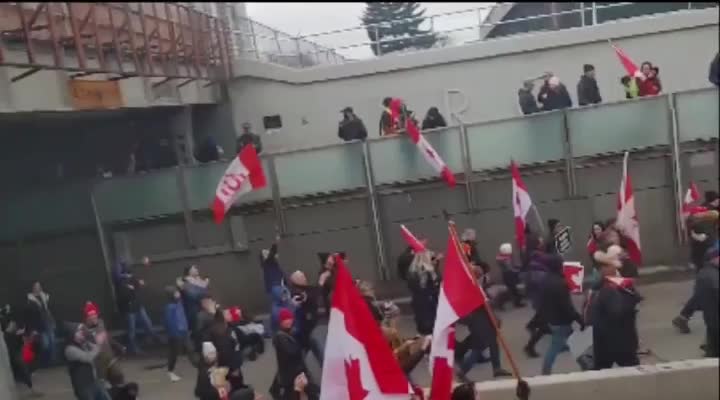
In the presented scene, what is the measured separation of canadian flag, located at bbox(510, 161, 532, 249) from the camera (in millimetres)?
5849

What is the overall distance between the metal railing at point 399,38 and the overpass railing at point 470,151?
77cm

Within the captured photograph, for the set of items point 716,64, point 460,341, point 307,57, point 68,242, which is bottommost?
point 460,341

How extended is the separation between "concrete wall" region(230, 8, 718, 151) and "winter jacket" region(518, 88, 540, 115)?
91 mm

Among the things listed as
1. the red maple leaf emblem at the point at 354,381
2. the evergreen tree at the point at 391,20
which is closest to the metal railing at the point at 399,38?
the evergreen tree at the point at 391,20

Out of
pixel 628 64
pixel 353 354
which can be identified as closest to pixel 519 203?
pixel 628 64

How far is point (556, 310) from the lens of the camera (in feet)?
15.9

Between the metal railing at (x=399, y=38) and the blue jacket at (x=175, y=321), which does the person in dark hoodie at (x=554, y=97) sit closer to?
the metal railing at (x=399, y=38)

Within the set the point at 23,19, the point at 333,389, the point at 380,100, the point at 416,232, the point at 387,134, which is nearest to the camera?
the point at 23,19

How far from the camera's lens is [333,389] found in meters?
3.53

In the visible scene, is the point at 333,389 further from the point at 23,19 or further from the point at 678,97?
the point at 678,97

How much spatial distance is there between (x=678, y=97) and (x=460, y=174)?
168cm

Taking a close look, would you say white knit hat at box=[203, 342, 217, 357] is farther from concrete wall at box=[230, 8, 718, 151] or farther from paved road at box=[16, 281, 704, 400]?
concrete wall at box=[230, 8, 718, 151]

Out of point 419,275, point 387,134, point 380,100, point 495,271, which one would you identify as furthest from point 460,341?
point 380,100

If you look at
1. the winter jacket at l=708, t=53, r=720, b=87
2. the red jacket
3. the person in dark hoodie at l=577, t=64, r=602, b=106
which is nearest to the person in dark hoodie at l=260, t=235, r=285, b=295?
the person in dark hoodie at l=577, t=64, r=602, b=106
